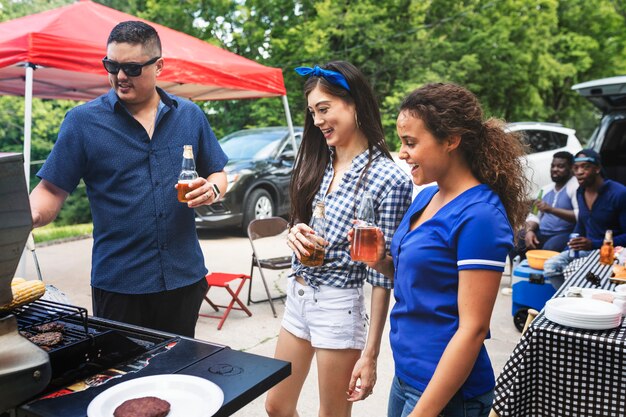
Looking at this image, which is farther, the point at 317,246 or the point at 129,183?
the point at 129,183

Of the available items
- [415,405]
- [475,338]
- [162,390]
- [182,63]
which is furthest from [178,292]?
[182,63]

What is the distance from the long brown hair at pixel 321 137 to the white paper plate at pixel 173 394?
3.95 feet

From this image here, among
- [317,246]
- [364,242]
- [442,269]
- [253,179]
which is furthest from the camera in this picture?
[253,179]

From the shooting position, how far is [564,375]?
270cm

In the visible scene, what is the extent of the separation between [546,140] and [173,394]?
484 inches

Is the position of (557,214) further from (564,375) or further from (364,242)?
(364,242)

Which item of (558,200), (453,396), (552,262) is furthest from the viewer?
(558,200)

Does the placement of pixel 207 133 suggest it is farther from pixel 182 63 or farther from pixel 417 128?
pixel 182 63

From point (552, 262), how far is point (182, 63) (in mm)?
4849

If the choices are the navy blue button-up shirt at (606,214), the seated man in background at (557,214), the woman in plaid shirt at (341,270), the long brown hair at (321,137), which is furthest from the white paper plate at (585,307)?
the seated man in background at (557,214)

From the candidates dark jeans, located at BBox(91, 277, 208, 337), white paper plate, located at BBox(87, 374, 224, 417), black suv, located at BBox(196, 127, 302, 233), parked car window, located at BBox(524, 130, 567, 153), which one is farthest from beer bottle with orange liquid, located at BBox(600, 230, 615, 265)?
parked car window, located at BBox(524, 130, 567, 153)

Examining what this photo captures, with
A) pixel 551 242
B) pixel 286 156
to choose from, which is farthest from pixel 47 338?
pixel 286 156

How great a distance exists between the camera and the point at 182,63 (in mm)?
6684

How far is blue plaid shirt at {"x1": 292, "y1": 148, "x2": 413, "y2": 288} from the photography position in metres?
2.26
